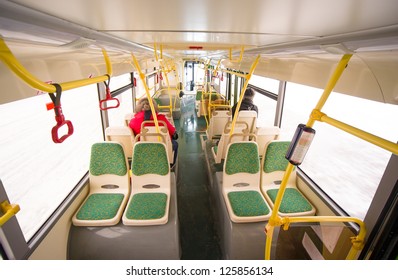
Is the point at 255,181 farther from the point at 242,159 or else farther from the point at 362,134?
the point at 362,134

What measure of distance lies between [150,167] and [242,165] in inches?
52.5

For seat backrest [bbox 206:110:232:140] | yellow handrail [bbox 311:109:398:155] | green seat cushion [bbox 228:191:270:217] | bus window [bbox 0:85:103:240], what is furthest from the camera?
seat backrest [bbox 206:110:232:140]

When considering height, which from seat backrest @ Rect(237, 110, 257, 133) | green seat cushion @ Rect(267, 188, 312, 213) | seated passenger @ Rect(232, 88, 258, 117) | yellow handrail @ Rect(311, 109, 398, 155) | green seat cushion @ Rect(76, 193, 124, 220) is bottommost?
green seat cushion @ Rect(76, 193, 124, 220)

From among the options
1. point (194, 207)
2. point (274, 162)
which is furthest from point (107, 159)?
point (274, 162)

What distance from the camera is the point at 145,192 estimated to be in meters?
2.93

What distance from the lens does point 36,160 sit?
2.83 metres

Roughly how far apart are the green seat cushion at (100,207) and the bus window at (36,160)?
287 millimetres

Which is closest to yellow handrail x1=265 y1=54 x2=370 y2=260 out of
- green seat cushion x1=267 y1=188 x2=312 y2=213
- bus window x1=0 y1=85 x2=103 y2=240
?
green seat cushion x1=267 y1=188 x2=312 y2=213

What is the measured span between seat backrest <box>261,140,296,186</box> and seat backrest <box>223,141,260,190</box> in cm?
16

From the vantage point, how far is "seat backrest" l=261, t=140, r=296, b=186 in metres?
3.03

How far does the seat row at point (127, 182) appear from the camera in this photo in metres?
2.60

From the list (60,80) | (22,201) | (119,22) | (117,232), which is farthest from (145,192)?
(119,22)

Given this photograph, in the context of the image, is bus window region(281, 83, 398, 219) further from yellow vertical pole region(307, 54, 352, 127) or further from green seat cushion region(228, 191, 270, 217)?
yellow vertical pole region(307, 54, 352, 127)

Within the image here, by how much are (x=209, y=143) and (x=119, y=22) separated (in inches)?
176
